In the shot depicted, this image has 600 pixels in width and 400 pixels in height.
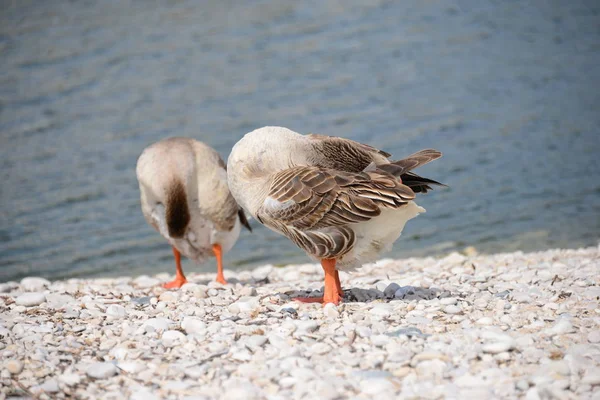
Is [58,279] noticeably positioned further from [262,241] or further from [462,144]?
[462,144]

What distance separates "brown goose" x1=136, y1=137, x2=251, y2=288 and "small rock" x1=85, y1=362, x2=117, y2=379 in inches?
133

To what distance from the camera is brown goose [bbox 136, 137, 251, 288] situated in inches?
320

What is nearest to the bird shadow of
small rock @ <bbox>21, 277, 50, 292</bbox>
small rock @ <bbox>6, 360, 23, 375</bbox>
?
small rock @ <bbox>6, 360, 23, 375</bbox>

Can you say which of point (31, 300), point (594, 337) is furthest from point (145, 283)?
point (594, 337)

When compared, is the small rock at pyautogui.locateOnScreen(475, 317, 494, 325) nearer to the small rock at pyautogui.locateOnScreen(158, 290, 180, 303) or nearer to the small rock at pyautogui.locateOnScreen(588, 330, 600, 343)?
the small rock at pyautogui.locateOnScreen(588, 330, 600, 343)

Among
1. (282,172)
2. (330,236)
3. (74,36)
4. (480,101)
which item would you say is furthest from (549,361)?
(74,36)

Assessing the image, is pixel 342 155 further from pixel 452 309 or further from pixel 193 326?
pixel 193 326

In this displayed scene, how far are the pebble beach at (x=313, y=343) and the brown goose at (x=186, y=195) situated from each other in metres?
1.22

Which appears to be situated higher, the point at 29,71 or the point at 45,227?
the point at 29,71

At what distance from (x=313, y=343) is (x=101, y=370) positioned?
4.87ft

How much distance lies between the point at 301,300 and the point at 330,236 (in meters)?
0.82

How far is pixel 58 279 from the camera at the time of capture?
36.9 feet

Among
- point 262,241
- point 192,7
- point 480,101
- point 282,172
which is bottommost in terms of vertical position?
point 262,241

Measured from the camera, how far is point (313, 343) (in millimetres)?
5293
